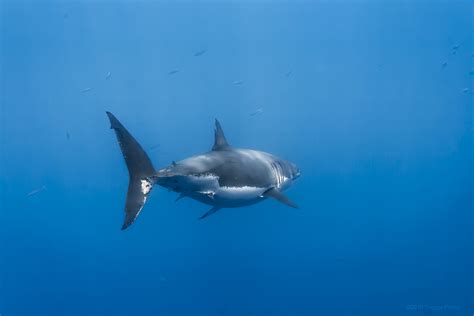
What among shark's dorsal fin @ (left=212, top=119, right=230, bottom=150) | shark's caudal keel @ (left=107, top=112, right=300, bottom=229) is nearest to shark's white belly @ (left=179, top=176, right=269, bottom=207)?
shark's caudal keel @ (left=107, top=112, right=300, bottom=229)

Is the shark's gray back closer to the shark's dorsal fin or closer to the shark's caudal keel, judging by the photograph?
the shark's caudal keel

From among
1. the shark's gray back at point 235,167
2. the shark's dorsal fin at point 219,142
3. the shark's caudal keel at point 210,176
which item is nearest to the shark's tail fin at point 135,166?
the shark's caudal keel at point 210,176

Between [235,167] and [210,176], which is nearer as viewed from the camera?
[210,176]

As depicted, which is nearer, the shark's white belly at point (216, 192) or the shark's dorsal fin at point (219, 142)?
the shark's white belly at point (216, 192)

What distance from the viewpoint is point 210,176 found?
17.2 ft

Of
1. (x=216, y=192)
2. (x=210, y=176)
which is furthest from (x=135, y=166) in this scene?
(x=216, y=192)

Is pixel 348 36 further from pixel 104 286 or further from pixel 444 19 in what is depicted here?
pixel 104 286

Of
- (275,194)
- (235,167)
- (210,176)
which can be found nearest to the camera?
(210,176)

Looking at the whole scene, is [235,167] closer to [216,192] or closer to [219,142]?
[216,192]

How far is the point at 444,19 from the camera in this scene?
19250mm

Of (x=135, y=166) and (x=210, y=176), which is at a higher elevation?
(x=135, y=166)

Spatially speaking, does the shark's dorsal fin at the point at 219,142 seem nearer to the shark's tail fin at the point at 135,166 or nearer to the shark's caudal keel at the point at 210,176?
the shark's caudal keel at the point at 210,176

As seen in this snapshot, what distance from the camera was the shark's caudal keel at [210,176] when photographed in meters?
4.73

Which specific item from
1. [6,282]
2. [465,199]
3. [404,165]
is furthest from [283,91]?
[6,282]
